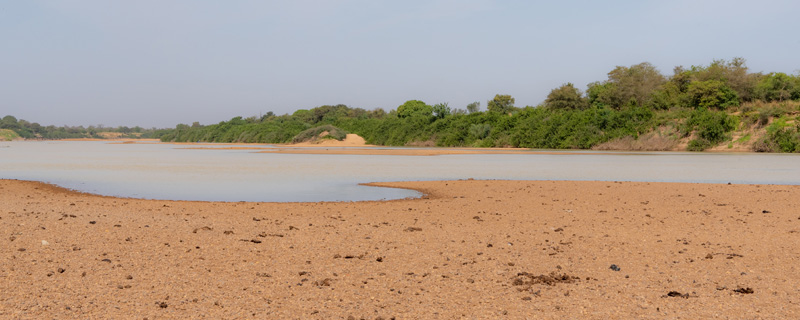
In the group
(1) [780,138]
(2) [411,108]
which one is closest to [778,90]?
(1) [780,138]

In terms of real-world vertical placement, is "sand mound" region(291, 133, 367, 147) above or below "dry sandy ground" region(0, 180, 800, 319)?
above

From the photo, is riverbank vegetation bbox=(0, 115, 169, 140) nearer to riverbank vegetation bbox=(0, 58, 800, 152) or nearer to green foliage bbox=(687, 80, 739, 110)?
riverbank vegetation bbox=(0, 58, 800, 152)

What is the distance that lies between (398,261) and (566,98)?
60879 mm

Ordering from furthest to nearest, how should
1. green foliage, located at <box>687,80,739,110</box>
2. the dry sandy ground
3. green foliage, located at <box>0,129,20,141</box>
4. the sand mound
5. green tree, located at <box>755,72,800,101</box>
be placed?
green foliage, located at <box>0,129,20,141</box>
the sand mound
green foliage, located at <box>687,80,739,110</box>
green tree, located at <box>755,72,800,101</box>
the dry sandy ground

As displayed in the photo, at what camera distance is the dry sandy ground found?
4617mm

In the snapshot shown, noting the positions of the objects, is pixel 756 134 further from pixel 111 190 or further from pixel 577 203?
pixel 111 190

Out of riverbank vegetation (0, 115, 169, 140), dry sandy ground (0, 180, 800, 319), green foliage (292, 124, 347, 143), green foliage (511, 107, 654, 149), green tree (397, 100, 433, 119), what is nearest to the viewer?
dry sandy ground (0, 180, 800, 319)

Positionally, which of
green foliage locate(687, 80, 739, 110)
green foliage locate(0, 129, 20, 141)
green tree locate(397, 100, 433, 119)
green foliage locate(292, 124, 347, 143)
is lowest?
green foliage locate(0, 129, 20, 141)

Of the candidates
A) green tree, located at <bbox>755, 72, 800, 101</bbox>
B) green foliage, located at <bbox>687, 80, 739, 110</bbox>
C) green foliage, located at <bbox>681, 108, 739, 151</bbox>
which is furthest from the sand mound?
green tree, located at <bbox>755, 72, 800, 101</bbox>

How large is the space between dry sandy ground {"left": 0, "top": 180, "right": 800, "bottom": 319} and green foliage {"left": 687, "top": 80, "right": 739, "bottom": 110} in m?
45.6

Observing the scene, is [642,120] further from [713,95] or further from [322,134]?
[322,134]

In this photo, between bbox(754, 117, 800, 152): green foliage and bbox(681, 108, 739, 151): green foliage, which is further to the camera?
bbox(681, 108, 739, 151): green foliage

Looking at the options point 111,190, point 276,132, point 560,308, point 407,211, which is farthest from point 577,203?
point 276,132

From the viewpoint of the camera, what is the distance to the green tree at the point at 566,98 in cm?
6384
